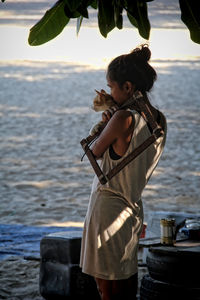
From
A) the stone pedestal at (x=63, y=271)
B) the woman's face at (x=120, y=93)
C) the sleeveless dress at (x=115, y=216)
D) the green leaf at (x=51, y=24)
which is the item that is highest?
the green leaf at (x=51, y=24)

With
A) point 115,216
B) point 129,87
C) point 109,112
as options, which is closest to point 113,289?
point 115,216

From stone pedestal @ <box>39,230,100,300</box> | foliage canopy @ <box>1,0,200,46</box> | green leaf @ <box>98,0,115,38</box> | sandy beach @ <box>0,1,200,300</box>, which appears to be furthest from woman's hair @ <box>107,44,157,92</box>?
stone pedestal @ <box>39,230,100,300</box>

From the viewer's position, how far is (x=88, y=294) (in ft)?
14.1

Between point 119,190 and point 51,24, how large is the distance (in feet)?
3.47

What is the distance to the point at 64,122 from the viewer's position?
13742 mm

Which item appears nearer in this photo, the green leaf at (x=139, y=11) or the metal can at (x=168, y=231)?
the green leaf at (x=139, y=11)

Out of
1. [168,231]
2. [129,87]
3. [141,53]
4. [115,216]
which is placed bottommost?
[168,231]

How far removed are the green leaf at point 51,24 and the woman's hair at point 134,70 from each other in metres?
0.81

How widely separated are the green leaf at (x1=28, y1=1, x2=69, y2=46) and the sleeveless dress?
2.77ft

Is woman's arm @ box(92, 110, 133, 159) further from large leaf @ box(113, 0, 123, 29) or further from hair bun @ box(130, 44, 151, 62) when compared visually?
large leaf @ box(113, 0, 123, 29)

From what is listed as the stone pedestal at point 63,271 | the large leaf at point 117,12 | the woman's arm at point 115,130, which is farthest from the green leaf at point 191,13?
the stone pedestal at point 63,271

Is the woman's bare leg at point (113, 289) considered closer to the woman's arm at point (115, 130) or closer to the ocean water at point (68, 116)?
the woman's arm at point (115, 130)

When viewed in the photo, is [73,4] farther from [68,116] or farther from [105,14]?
[68,116]

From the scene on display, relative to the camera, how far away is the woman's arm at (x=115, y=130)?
283cm
